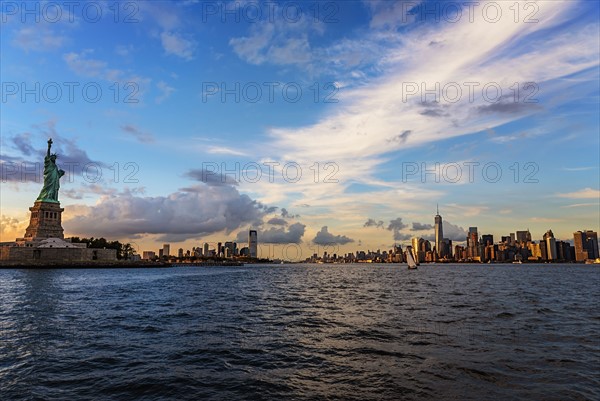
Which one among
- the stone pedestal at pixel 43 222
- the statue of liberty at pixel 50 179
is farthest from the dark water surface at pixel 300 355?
the statue of liberty at pixel 50 179

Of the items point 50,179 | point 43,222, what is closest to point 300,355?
point 43,222

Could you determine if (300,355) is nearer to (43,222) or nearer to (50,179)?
(43,222)

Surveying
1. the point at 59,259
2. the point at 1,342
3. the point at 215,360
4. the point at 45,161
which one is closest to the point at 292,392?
the point at 215,360

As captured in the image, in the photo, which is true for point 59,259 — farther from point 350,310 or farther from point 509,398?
point 509,398

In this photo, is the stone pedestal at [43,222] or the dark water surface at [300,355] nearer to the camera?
the dark water surface at [300,355]

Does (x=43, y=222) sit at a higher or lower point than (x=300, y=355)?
higher

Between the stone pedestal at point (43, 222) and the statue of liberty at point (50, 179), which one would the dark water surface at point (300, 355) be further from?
the statue of liberty at point (50, 179)
